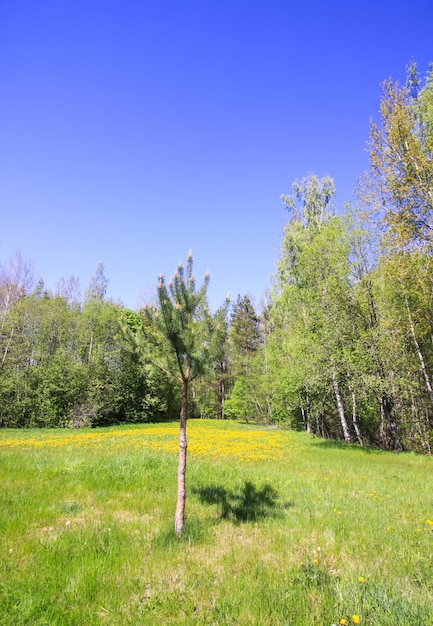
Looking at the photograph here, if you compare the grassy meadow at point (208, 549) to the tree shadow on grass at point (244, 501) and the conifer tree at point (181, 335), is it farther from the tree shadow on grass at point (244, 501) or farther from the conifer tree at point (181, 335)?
the conifer tree at point (181, 335)

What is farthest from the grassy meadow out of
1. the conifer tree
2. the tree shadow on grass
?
the conifer tree

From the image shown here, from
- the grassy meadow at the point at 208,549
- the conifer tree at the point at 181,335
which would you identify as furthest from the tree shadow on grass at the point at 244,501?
the conifer tree at the point at 181,335

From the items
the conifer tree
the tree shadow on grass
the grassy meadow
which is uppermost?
the conifer tree

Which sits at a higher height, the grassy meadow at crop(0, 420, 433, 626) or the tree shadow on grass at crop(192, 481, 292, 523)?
the grassy meadow at crop(0, 420, 433, 626)

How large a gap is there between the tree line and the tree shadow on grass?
245cm

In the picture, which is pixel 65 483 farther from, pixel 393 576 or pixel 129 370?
pixel 129 370

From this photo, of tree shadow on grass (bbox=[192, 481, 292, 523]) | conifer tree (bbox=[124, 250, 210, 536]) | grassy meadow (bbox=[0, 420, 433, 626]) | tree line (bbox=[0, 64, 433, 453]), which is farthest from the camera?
tree line (bbox=[0, 64, 433, 453])

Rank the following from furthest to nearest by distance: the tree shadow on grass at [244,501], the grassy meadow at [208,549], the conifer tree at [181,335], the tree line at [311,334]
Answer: the tree line at [311,334], the tree shadow on grass at [244,501], the conifer tree at [181,335], the grassy meadow at [208,549]

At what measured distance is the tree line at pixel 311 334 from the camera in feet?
35.0

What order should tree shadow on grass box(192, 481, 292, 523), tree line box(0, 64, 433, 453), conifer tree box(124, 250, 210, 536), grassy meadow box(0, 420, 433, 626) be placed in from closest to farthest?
grassy meadow box(0, 420, 433, 626) < conifer tree box(124, 250, 210, 536) < tree shadow on grass box(192, 481, 292, 523) < tree line box(0, 64, 433, 453)

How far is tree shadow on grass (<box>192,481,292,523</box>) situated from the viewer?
6152mm

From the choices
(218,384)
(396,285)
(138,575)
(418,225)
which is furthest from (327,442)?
(218,384)

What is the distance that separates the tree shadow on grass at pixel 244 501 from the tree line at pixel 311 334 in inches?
96.4

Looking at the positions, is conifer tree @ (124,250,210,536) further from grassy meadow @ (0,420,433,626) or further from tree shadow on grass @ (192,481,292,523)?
tree shadow on grass @ (192,481,292,523)
